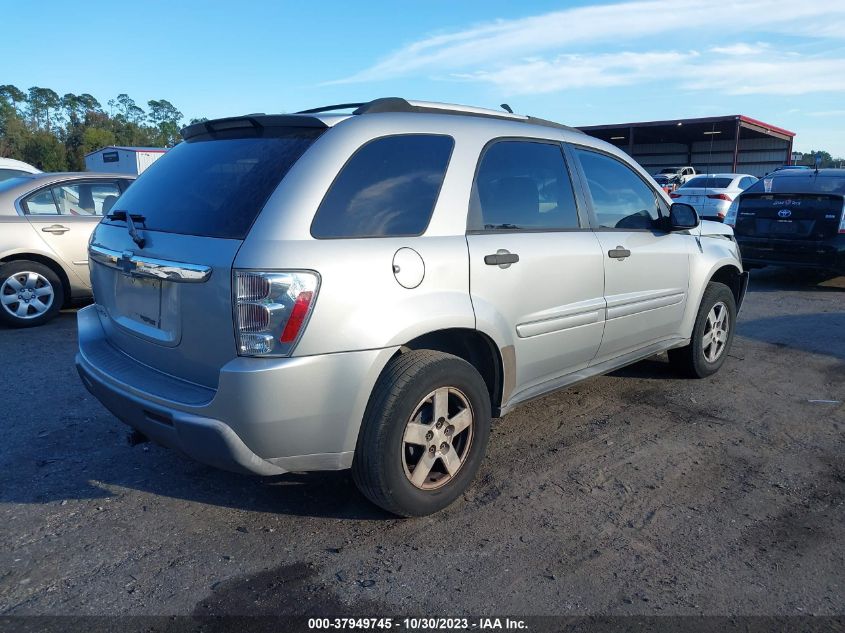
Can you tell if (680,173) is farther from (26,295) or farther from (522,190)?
(522,190)

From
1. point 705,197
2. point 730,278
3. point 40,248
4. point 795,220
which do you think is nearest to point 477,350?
point 730,278

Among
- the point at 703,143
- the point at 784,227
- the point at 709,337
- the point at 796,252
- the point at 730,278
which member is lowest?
the point at 709,337

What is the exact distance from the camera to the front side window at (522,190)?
11.1ft

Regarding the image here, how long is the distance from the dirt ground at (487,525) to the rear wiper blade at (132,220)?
1291mm

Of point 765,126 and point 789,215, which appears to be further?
point 765,126

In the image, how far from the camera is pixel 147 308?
297 cm

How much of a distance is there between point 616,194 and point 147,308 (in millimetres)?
2929

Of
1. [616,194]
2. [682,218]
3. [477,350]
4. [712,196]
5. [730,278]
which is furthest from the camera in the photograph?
[712,196]

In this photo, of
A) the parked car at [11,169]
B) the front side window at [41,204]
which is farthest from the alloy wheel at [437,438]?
the parked car at [11,169]

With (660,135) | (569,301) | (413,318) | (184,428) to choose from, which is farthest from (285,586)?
(660,135)

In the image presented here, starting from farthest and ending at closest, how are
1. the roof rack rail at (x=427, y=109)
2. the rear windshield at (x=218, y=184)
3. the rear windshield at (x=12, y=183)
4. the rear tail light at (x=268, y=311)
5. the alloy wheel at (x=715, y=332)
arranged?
the rear windshield at (x=12, y=183) < the alloy wheel at (x=715, y=332) < the roof rack rail at (x=427, y=109) < the rear windshield at (x=218, y=184) < the rear tail light at (x=268, y=311)

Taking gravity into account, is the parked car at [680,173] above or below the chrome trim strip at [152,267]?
above

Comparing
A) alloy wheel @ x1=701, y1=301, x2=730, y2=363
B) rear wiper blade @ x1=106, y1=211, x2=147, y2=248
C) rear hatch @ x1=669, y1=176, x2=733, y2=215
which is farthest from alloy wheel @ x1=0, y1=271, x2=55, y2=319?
rear hatch @ x1=669, y1=176, x2=733, y2=215

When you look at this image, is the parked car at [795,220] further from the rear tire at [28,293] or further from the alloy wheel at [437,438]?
the rear tire at [28,293]
